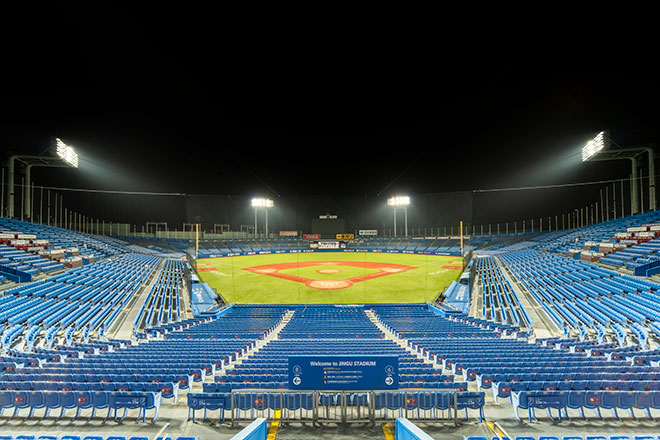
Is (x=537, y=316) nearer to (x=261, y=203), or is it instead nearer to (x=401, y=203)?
(x=401, y=203)

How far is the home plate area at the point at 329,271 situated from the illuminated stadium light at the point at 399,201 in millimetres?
16517

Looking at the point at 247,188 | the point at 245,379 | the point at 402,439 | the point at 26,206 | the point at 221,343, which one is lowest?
the point at 221,343

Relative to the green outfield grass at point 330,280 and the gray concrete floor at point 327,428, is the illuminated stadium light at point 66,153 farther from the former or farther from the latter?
the gray concrete floor at point 327,428

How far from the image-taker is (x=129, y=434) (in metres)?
5.40

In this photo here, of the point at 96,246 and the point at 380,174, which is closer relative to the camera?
the point at 96,246

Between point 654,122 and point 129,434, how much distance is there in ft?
137

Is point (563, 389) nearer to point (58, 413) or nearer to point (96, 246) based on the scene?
point (58, 413)

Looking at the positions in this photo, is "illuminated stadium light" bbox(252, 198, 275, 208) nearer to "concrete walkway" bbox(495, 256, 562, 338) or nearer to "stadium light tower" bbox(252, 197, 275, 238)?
"stadium light tower" bbox(252, 197, 275, 238)

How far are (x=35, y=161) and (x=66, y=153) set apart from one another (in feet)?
13.7

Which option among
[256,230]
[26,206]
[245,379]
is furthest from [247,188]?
[245,379]

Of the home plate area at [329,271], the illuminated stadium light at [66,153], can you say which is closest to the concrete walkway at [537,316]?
the home plate area at [329,271]

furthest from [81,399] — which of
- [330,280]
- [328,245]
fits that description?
[328,245]

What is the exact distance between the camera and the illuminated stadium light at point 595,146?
1243 inches

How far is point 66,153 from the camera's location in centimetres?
3341
